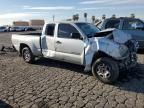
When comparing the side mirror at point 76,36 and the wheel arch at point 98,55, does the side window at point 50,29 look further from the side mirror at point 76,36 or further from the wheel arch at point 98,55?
the wheel arch at point 98,55

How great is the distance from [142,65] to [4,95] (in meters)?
5.36

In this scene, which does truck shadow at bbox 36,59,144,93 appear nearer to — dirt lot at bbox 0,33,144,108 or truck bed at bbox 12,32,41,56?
dirt lot at bbox 0,33,144,108

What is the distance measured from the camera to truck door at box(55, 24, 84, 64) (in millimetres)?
7463

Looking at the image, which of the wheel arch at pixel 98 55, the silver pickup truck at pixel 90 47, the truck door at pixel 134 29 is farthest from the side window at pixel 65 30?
the truck door at pixel 134 29

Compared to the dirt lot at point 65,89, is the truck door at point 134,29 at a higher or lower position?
higher

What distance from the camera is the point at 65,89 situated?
638 cm

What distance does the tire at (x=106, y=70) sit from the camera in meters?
6.58

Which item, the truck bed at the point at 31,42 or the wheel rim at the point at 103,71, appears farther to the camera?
the truck bed at the point at 31,42

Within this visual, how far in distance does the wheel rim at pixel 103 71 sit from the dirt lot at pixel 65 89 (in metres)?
0.25

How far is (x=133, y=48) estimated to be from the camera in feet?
24.0

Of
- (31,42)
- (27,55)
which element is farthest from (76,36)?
(27,55)

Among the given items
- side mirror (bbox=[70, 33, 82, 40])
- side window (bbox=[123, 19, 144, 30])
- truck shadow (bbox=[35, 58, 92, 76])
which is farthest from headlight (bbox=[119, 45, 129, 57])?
side window (bbox=[123, 19, 144, 30])

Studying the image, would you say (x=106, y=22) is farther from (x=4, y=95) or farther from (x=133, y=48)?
(x=4, y=95)

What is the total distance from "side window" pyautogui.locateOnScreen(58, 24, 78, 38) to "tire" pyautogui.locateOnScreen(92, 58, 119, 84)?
4.95 feet
